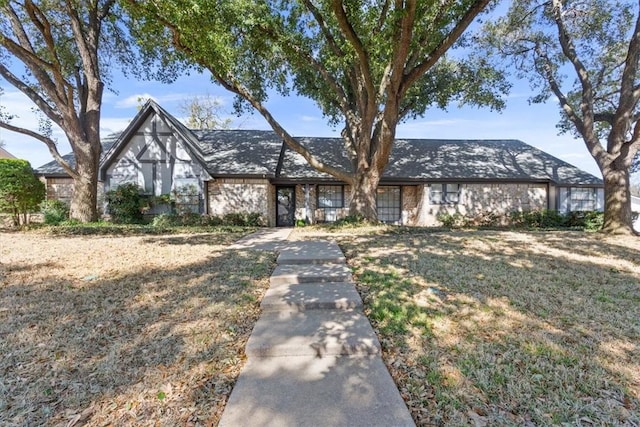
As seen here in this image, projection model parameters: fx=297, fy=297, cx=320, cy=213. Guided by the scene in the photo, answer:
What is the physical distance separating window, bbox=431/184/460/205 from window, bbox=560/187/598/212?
5647 millimetres

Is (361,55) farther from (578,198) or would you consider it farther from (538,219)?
(578,198)

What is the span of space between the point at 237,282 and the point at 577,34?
570 inches

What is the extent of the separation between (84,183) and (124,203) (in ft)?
6.68

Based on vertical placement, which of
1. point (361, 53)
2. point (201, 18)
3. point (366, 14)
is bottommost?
point (361, 53)

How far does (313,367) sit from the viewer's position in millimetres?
2711

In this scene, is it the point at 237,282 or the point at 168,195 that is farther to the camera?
the point at 168,195

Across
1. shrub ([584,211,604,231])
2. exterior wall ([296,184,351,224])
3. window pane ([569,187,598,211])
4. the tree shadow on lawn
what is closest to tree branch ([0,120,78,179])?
exterior wall ([296,184,351,224])

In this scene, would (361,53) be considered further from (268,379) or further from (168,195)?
(168,195)

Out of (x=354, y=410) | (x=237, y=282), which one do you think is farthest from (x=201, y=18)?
(x=354, y=410)

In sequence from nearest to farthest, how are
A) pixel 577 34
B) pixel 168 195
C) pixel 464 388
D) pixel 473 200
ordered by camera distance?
pixel 464 388 < pixel 577 34 < pixel 168 195 < pixel 473 200

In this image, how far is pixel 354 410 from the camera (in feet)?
7.14

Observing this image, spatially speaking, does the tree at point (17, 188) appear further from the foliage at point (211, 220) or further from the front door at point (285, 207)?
the front door at point (285, 207)

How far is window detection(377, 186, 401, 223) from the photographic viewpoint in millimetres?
16062

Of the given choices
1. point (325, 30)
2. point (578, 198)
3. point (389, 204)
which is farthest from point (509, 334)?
point (578, 198)
